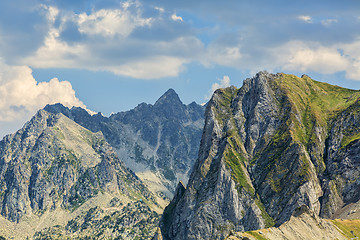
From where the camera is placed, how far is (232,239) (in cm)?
19688
